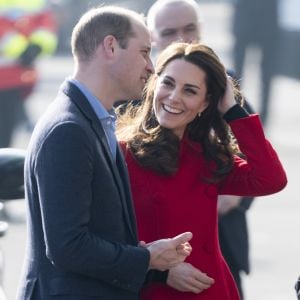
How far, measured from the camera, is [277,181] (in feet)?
15.4

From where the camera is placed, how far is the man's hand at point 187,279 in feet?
14.4

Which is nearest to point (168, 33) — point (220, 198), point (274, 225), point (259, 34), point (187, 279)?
point (220, 198)

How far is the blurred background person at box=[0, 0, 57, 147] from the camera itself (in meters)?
12.1

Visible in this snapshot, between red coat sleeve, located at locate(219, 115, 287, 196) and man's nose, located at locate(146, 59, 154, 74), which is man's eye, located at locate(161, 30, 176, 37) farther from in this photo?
man's nose, located at locate(146, 59, 154, 74)

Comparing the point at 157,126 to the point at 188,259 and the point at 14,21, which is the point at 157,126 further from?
the point at 14,21

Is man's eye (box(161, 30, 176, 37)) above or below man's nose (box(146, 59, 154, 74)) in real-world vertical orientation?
below

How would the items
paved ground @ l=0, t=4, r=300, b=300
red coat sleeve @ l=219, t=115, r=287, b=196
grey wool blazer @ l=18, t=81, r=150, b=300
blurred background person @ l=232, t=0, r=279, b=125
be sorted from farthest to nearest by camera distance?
blurred background person @ l=232, t=0, r=279, b=125 → paved ground @ l=0, t=4, r=300, b=300 → red coat sleeve @ l=219, t=115, r=287, b=196 → grey wool blazer @ l=18, t=81, r=150, b=300

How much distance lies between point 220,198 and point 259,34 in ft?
34.0

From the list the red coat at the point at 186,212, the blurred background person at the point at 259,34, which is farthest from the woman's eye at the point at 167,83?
the blurred background person at the point at 259,34

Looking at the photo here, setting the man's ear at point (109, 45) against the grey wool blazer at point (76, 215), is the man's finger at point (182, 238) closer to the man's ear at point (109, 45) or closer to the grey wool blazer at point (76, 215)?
the grey wool blazer at point (76, 215)

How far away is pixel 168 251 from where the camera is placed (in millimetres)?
4031

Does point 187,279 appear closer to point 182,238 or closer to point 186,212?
point 186,212

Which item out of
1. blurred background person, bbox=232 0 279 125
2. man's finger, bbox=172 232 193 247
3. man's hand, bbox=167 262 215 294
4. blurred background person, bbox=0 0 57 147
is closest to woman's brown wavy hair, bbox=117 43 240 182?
man's hand, bbox=167 262 215 294

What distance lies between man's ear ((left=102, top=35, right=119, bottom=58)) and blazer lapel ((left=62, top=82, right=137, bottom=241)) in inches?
5.6
